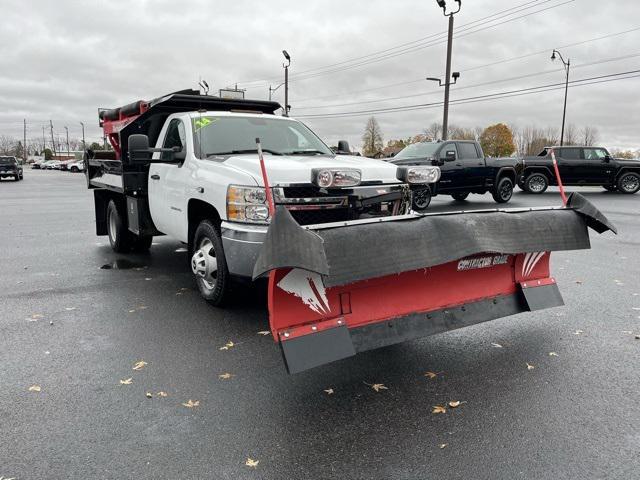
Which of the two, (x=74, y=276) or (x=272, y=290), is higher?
(x=272, y=290)

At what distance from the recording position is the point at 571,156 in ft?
69.0

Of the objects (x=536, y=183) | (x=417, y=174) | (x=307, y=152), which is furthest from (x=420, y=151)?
(x=417, y=174)

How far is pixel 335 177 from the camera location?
4434mm

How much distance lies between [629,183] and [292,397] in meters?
22.7

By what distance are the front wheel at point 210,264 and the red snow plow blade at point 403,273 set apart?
1.95 metres

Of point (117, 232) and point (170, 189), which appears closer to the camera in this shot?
point (170, 189)

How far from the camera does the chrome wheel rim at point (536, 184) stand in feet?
69.2

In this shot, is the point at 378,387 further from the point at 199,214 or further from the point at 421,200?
the point at 421,200

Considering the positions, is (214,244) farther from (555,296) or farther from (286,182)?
(555,296)

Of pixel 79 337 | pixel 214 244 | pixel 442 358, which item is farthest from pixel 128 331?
pixel 442 358

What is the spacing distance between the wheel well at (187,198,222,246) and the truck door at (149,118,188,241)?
8 cm

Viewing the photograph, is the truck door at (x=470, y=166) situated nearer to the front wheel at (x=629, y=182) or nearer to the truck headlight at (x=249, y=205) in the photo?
the front wheel at (x=629, y=182)

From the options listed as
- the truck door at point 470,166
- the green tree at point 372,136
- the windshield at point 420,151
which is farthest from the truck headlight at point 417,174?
the green tree at point 372,136

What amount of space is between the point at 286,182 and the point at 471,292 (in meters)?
1.84
